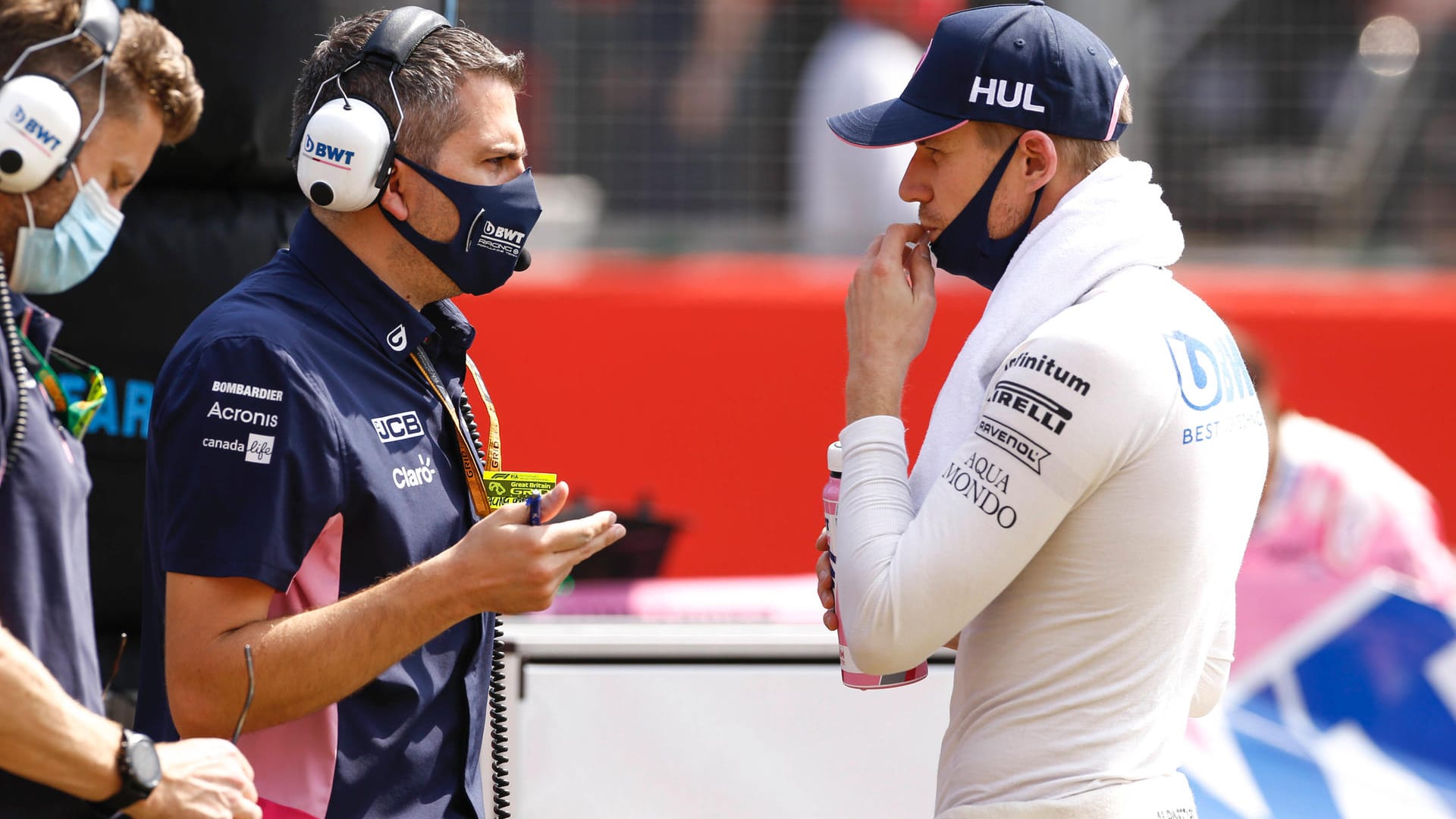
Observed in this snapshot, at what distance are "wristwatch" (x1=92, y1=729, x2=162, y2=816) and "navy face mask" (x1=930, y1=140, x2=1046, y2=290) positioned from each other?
4.36 feet

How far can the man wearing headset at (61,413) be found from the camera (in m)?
1.88

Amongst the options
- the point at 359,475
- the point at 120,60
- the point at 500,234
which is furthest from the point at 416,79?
the point at 359,475

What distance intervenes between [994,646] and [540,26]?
416 centimetres

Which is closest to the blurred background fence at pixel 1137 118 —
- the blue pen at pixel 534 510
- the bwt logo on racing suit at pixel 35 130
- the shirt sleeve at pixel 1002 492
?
the bwt logo on racing suit at pixel 35 130

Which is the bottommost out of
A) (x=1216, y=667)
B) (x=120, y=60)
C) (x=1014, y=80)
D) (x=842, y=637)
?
(x=1216, y=667)

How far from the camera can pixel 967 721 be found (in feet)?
7.10

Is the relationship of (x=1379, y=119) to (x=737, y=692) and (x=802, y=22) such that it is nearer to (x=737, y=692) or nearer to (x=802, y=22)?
(x=802, y=22)

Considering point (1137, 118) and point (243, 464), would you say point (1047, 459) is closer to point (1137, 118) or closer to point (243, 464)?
point (243, 464)

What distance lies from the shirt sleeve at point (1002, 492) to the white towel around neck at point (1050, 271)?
0.25 ft

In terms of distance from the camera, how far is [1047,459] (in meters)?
1.95

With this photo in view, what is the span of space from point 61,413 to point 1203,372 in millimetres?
1640

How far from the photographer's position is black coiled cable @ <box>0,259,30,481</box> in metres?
1.99

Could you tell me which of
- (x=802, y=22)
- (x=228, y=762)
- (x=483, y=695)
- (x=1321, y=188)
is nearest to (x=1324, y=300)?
(x=1321, y=188)

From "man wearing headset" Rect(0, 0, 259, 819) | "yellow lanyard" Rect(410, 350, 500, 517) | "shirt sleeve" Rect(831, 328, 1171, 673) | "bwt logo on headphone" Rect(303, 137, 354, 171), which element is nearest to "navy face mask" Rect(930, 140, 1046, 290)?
"shirt sleeve" Rect(831, 328, 1171, 673)
